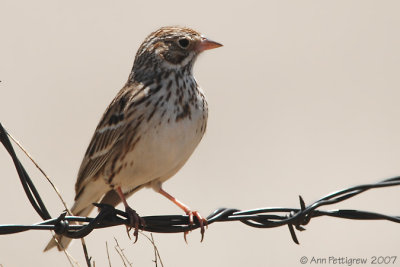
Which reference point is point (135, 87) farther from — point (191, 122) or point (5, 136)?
point (5, 136)

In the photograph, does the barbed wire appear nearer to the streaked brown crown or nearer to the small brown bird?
the small brown bird

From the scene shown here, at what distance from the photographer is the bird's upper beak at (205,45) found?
6.55 metres

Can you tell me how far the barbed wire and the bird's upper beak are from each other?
2.60 m

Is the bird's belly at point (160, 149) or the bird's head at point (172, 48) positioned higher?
the bird's head at point (172, 48)

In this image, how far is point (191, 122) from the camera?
5.90 metres

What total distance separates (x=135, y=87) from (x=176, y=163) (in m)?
0.79

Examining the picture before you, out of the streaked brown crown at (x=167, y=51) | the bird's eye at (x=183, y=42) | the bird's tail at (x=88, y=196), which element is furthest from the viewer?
the bird's eye at (x=183, y=42)

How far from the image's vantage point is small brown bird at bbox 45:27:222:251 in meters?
5.84

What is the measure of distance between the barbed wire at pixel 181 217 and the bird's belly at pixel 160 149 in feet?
4.96

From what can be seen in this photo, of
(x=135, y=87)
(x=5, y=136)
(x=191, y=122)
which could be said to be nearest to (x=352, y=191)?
(x=5, y=136)

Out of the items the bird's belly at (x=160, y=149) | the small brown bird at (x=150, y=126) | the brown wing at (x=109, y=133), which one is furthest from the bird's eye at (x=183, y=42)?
the bird's belly at (x=160, y=149)

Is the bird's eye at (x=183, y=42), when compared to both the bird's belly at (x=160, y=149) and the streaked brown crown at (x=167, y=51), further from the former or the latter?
the bird's belly at (x=160, y=149)

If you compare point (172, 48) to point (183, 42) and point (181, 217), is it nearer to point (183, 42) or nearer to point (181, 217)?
point (183, 42)

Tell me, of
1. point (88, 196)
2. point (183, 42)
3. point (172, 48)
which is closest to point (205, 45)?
point (183, 42)
